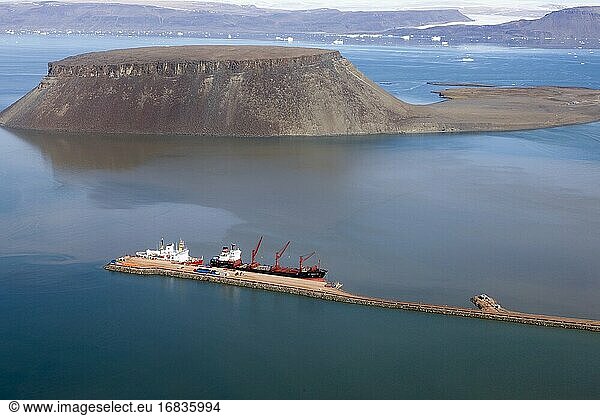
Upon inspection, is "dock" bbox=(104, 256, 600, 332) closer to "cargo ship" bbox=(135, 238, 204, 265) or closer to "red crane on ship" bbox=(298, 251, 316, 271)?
"cargo ship" bbox=(135, 238, 204, 265)

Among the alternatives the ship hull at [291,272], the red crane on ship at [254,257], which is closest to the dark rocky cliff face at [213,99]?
the red crane on ship at [254,257]

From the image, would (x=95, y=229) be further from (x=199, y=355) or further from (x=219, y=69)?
(x=219, y=69)

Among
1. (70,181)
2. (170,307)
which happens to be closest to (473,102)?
(70,181)

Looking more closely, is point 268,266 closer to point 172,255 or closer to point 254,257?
point 254,257

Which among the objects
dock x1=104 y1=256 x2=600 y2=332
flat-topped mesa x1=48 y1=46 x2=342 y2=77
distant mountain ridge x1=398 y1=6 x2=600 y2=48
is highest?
distant mountain ridge x1=398 y1=6 x2=600 y2=48

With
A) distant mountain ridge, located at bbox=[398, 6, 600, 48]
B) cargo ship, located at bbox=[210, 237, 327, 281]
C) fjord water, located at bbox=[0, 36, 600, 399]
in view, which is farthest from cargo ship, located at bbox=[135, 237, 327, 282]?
distant mountain ridge, located at bbox=[398, 6, 600, 48]
